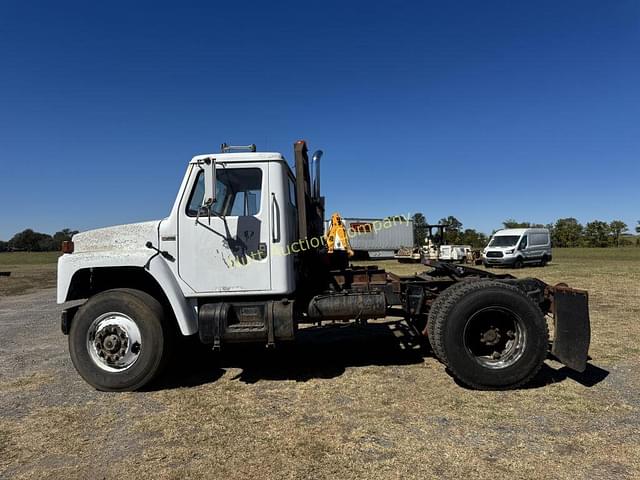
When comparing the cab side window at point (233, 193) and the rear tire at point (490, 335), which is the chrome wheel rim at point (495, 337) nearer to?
the rear tire at point (490, 335)

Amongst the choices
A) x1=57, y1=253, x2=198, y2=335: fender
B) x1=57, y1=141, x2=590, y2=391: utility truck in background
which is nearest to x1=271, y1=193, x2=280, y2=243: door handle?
x1=57, y1=141, x2=590, y2=391: utility truck in background

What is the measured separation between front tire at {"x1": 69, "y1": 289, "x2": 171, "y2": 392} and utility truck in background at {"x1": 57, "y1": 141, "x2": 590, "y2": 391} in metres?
0.01

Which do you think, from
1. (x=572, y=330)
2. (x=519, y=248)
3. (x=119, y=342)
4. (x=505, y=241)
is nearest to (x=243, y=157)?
(x=119, y=342)

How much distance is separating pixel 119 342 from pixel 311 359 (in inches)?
95.7

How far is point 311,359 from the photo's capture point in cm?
558

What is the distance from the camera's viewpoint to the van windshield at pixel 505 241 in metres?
25.9

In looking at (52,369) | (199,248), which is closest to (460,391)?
(199,248)

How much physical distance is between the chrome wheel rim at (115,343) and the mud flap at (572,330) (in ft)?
14.9

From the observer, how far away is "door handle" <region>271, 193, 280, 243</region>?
14.8 feet

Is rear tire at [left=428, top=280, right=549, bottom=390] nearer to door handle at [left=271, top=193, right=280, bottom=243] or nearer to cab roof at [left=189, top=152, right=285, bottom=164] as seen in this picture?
door handle at [left=271, top=193, right=280, bottom=243]

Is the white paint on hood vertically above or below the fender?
above

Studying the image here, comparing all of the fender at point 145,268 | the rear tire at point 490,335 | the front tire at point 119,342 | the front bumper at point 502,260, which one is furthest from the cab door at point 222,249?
the front bumper at point 502,260

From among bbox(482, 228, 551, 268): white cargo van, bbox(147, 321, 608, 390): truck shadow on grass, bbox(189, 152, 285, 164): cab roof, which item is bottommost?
bbox(147, 321, 608, 390): truck shadow on grass

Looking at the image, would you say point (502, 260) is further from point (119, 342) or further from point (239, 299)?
point (119, 342)
